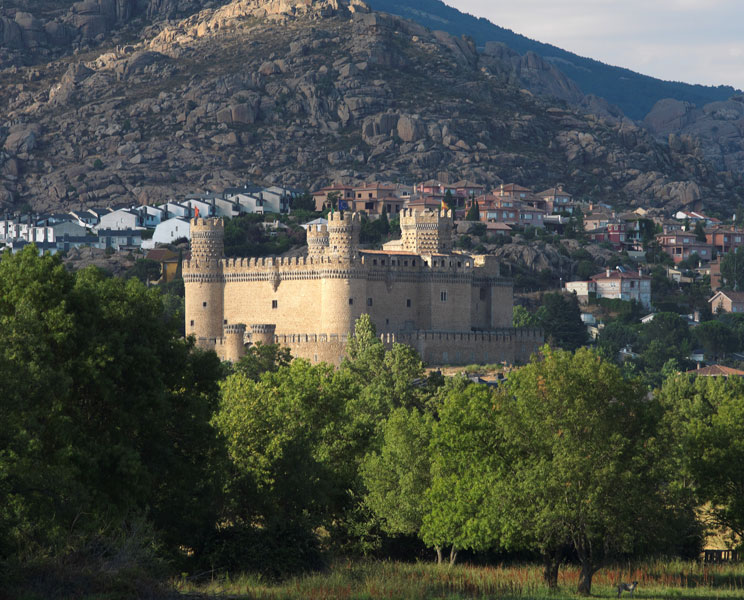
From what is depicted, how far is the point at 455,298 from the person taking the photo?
87562mm

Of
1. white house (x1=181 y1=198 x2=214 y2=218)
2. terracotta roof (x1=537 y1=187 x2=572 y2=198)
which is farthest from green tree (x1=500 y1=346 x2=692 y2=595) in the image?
terracotta roof (x1=537 y1=187 x2=572 y2=198)

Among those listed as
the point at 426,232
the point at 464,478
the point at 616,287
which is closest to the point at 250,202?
the point at 616,287

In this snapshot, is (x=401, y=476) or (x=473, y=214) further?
(x=473, y=214)

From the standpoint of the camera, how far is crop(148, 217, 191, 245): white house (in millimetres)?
136325

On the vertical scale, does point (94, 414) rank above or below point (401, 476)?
above

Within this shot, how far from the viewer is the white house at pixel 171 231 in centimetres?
13632

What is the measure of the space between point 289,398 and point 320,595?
49.1ft

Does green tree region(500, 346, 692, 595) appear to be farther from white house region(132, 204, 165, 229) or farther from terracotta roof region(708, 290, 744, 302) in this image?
white house region(132, 204, 165, 229)

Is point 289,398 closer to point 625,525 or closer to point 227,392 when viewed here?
point 227,392

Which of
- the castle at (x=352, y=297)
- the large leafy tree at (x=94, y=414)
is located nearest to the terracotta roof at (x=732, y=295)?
the castle at (x=352, y=297)

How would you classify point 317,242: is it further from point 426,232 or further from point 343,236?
point 426,232

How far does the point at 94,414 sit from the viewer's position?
36.9 metres

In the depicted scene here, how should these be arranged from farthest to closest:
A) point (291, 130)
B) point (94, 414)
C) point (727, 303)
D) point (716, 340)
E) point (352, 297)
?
point (291, 130), point (727, 303), point (716, 340), point (352, 297), point (94, 414)

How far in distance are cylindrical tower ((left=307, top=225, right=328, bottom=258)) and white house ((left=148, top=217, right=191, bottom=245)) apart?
1894 inches
